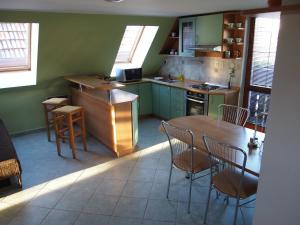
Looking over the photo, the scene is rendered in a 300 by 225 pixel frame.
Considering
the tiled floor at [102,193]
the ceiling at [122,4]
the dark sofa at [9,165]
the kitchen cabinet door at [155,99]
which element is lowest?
the tiled floor at [102,193]

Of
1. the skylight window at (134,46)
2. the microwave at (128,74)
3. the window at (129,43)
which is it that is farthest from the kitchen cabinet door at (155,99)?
the window at (129,43)

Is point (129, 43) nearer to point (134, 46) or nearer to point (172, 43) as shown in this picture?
point (134, 46)

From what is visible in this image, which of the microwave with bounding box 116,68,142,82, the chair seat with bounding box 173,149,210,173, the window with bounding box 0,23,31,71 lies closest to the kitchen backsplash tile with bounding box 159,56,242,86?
the microwave with bounding box 116,68,142,82

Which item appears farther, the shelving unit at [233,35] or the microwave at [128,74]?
the microwave at [128,74]

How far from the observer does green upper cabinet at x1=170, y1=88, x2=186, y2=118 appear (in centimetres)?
514

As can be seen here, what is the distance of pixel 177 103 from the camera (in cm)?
527

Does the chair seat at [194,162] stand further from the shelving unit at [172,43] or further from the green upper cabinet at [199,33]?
the shelving unit at [172,43]

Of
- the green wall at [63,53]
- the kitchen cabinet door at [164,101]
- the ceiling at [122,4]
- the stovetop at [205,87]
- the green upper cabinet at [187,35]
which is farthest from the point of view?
the kitchen cabinet door at [164,101]

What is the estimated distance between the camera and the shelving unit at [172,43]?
5604mm

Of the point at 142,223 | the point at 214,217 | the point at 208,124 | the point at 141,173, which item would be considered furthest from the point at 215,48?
the point at 142,223

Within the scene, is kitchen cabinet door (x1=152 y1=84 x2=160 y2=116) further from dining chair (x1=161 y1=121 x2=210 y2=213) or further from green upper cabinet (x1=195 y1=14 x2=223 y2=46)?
dining chair (x1=161 y1=121 x2=210 y2=213)

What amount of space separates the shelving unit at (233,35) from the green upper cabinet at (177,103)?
1.15m

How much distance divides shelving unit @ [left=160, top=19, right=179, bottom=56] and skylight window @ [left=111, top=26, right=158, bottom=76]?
0.42m

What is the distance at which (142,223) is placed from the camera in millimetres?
2684
